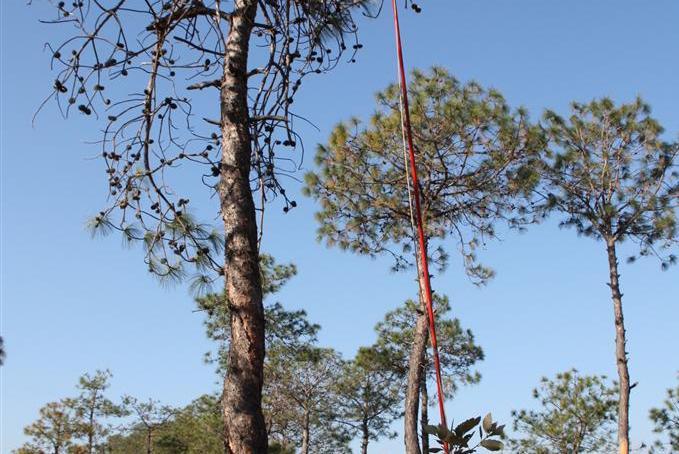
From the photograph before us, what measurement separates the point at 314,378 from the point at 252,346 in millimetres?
21984

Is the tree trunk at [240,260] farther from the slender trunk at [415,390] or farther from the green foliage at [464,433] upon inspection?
the slender trunk at [415,390]

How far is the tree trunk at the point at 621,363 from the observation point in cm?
1330

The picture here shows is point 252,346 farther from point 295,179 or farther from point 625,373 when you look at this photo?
point 625,373

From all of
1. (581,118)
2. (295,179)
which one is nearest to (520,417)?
(581,118)

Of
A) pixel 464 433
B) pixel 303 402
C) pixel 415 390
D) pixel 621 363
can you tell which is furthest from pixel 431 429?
pixel 303 402

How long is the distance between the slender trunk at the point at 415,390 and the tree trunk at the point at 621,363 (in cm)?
374

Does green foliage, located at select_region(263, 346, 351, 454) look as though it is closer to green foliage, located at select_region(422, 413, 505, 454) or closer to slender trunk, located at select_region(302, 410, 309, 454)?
slender trunk, located at select_region(302, 410, 309, 454)

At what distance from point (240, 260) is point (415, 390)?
9.76 meters

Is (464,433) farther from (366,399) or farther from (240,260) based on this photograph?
(366,399)

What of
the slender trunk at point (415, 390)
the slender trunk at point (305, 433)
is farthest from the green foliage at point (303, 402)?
the slender trunk at point (415, 390)

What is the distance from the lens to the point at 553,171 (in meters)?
15.5

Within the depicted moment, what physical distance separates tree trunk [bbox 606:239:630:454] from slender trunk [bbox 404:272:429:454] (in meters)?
3.74

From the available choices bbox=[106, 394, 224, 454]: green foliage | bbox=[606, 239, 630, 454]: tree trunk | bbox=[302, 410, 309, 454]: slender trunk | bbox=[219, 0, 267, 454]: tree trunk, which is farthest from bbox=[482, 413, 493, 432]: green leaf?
bbox=[302, 410, 309, 454]: slender trunk

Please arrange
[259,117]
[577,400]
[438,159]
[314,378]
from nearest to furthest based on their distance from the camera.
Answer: [259,117]
[438,159]
[577,400]
[314,378]
